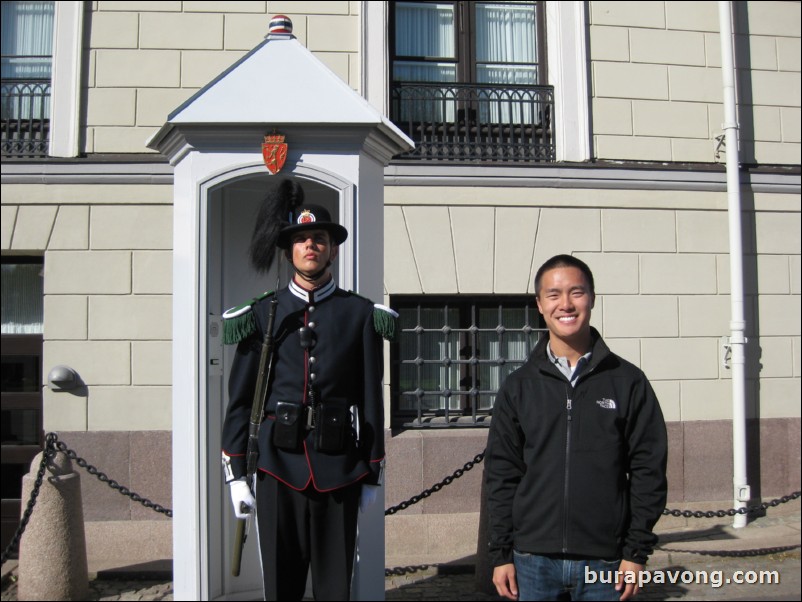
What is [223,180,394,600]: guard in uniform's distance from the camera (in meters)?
3.39

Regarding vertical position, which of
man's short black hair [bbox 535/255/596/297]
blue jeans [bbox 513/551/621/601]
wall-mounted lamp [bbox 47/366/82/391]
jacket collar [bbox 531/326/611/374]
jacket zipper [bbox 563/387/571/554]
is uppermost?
man's short black hair [bbox 535/255/596/297]

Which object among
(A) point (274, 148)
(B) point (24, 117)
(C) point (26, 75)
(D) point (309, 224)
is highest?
(C) point (26, 75)

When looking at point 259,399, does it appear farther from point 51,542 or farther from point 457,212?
point 457,212

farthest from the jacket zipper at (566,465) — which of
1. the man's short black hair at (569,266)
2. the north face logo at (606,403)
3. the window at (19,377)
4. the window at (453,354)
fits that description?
the window at (19,377)

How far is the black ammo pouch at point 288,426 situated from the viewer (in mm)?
3344

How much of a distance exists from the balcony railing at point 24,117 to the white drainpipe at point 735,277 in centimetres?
637

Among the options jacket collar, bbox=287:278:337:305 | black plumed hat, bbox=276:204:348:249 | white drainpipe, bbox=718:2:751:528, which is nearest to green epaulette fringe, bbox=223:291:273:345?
jacket collar, bbox=287:278:337:305

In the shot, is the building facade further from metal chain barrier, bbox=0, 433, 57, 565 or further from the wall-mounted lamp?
metal chain barrier, bbox=0, 433, 57, 565

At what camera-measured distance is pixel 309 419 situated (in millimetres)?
3391

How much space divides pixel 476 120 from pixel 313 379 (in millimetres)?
5134

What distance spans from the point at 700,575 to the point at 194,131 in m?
4.63

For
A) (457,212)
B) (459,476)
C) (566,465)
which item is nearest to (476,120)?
(457,212)

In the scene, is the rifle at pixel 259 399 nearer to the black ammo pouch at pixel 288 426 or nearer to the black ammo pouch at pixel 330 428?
the black ammo pouch at pixel 288 426

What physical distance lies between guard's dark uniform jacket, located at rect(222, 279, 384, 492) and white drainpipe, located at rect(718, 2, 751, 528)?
508cm
